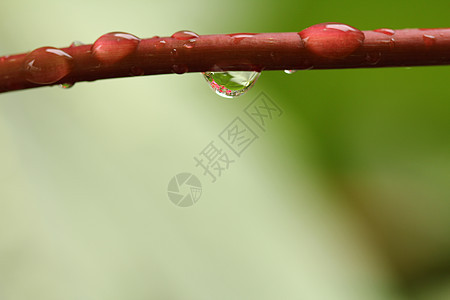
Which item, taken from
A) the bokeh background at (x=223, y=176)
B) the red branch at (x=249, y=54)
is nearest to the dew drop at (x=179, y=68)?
the red branch at (x=249, y=54)

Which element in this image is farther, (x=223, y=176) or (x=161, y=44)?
(x=223, y=176)

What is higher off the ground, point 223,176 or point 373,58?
point 223,176

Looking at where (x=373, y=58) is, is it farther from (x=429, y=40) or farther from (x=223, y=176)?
(x=223, y=176)

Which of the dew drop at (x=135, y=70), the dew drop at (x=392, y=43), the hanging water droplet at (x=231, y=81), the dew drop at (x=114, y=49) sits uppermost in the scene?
the hanging water droplet at (x=231, y=81)

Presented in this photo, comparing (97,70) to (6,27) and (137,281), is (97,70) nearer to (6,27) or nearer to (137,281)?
(137,281)

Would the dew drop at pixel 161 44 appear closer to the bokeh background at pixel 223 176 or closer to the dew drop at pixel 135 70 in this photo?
the dew drop at pixel 135 70

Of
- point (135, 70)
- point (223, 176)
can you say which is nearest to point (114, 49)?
point (135, 70)

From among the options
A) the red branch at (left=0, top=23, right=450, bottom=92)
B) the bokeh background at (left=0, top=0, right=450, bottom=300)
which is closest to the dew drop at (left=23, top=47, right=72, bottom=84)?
the red branch at (left=0, top=23, right=450, bottom=92)

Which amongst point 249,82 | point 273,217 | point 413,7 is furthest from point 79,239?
point 413,7
